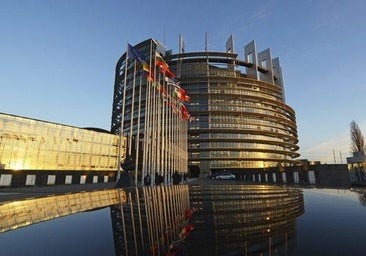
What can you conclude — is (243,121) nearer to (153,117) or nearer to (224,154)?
(224,154)

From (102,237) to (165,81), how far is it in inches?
1263

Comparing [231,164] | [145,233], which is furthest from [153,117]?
[231,164]

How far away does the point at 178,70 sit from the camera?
8931 centimetres

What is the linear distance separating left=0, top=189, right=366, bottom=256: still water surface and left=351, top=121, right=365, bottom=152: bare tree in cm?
7784

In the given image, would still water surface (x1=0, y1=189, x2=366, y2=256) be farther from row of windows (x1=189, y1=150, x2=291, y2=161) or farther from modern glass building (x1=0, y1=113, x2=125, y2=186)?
row of windows (x1=189, y1=150, x2=291, y2=161)

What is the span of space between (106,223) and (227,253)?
10.9ft

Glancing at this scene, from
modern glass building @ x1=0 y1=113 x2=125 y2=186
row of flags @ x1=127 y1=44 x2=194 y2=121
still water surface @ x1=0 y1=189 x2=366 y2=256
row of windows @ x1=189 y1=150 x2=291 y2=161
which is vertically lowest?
still water surface @ x1=0 y1=189 x2=366 y2=256

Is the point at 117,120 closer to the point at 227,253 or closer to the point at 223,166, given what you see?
the point at 223,166

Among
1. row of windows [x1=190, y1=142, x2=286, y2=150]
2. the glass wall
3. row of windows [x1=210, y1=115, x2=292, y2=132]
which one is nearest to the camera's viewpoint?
the glass wall

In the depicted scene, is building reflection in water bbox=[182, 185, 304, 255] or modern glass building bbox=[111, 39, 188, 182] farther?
modern glass building bbox=[111, 39, 188, 182]

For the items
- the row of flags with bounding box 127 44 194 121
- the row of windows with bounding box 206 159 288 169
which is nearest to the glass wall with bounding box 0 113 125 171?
the row of flags with bounding box 127 44 194 121

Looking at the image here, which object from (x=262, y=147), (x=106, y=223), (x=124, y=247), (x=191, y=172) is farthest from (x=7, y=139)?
(x=262, y=147)

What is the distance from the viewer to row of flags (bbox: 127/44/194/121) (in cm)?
2721

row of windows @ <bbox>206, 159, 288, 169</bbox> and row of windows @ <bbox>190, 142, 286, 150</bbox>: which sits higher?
row of windows @ <bbox>190, 142, 286, 150</bbox>
